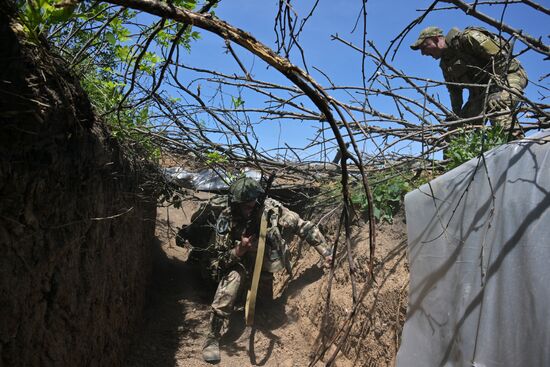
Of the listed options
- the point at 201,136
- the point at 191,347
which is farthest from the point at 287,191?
the point at 191,347

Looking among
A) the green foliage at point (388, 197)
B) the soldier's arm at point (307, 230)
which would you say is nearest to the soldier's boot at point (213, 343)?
the soldier's arm at point (307, 230)

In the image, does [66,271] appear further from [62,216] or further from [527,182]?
[527,182]

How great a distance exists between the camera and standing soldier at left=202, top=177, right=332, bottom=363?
4605 mm

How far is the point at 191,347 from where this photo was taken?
14.5 feet

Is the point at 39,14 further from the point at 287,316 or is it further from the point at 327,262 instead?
the point at 287,316

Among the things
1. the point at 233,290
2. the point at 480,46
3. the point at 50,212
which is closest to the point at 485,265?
the point at 50,212

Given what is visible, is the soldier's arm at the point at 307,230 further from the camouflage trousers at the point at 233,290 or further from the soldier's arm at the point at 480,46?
the soldier's arm at the point at 480,46

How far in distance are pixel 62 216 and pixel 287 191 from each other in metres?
3.79

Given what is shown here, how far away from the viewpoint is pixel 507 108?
12.1ft

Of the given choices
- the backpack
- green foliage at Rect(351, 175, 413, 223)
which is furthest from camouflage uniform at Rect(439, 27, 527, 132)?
the backpack

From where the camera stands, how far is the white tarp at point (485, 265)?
7.08ft

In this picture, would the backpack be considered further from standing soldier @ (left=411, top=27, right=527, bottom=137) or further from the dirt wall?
standing soldier @ (left=411, top=27, right=527, bottom=137)

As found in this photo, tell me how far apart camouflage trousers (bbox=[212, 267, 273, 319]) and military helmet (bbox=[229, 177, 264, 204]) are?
80 centimetres

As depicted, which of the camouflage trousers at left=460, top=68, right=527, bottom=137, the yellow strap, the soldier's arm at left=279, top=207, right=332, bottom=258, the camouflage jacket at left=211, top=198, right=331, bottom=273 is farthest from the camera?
the camouflage jacket at left=211, top=198, right=331, bottom=273
